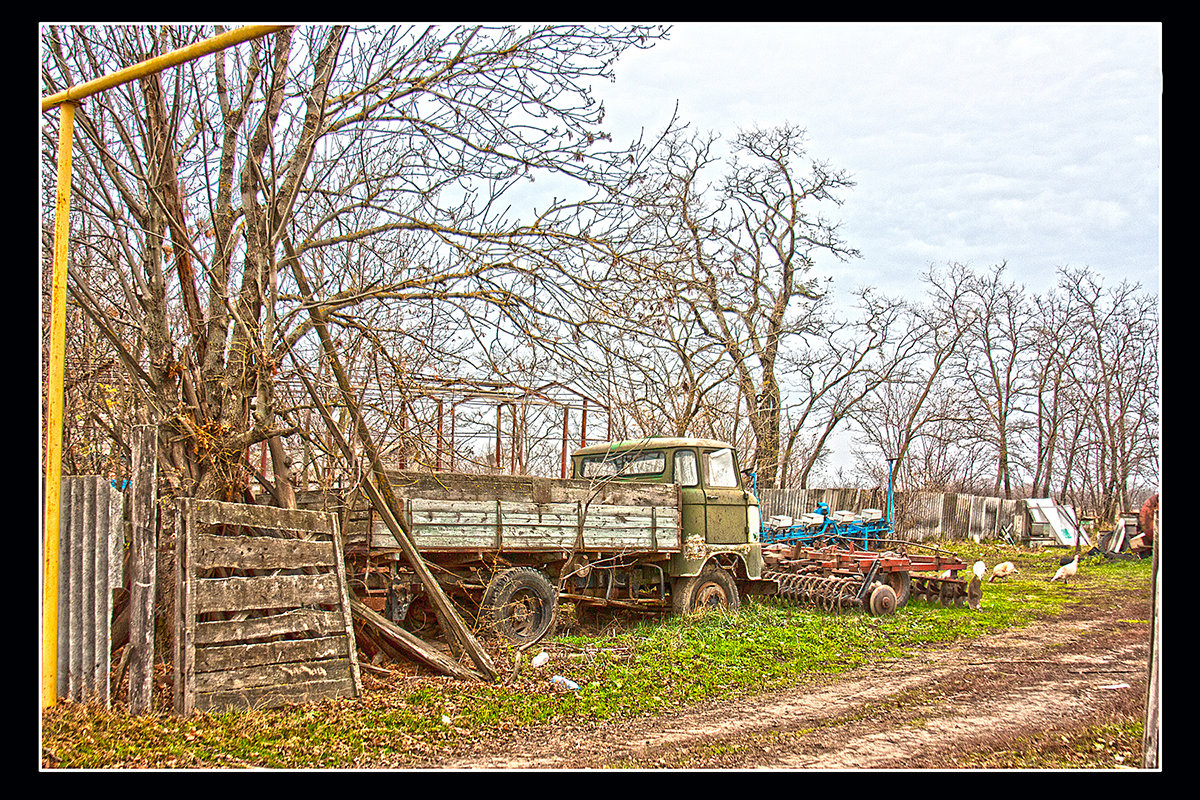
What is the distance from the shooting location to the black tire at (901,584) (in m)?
14.2

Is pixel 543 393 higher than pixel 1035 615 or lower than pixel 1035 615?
higher

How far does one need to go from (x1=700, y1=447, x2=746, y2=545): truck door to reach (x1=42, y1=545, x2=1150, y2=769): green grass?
1.11 m

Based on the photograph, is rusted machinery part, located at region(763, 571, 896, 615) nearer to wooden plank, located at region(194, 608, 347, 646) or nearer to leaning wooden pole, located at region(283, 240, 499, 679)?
leaning wooden pole, located at region(283, 240, 499, 679)

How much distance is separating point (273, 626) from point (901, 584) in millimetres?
10856

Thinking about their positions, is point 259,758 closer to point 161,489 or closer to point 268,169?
point 161,489

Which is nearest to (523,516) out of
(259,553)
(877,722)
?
(259,553)

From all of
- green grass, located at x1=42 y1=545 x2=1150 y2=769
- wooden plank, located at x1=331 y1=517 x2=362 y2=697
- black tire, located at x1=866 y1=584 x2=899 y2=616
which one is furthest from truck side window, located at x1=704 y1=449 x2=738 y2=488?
wooden plank, located at x1=331 y1=517 x2=362 y2=697

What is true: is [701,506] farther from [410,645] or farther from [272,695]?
[272,695]

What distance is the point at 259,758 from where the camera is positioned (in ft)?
18.1

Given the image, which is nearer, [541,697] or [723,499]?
[541,697]

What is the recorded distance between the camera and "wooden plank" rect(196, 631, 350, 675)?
621 cm

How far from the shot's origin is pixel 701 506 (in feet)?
38.9

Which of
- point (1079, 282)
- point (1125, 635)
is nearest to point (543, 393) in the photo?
point (1125, 635)

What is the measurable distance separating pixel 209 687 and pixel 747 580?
27.3 feet
